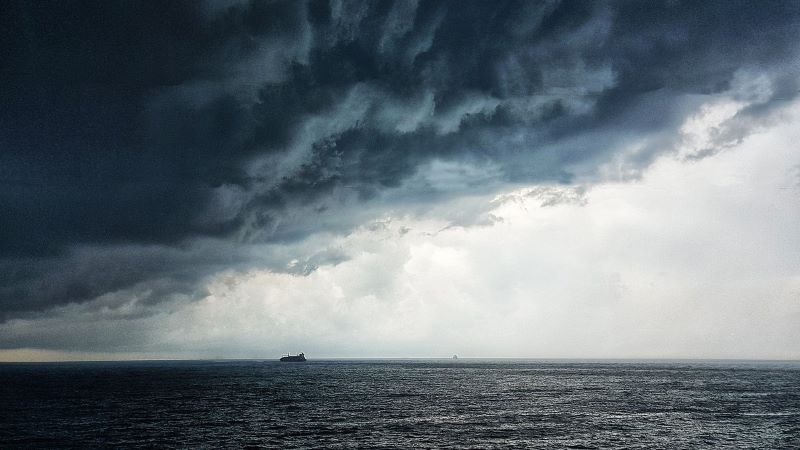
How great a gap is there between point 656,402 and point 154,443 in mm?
90897

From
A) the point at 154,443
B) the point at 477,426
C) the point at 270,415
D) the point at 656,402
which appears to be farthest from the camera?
the point at 656,402

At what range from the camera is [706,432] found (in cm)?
6619

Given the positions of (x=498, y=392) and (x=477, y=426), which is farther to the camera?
(x=498, y=392)

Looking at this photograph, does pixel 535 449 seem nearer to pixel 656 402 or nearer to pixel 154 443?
pixel 154 443

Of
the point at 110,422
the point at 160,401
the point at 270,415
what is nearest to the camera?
the point at 110,422

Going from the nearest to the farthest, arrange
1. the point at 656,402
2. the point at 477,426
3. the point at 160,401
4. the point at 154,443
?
the point at 154,443, the point at 477,426, the point at 656,402, the point at 160,401

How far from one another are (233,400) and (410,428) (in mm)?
55976

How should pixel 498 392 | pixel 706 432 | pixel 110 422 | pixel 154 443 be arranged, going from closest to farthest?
pixel 154 443, pixel 706 432, pixel 110 422, pixel 498 392

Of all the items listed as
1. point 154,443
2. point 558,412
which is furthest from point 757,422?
point 154,443

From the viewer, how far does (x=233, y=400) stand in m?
110

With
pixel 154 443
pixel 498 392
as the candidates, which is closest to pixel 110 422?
pixel 154 443

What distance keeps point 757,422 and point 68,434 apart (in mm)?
95779

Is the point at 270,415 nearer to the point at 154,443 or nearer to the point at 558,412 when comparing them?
the point at 154,443

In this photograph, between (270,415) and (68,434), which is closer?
(68,434)
